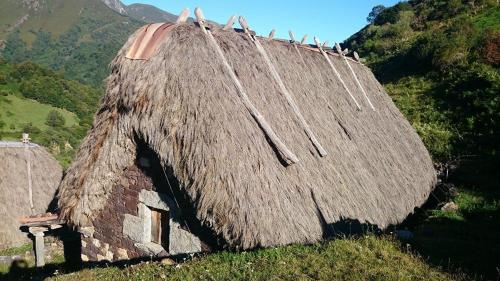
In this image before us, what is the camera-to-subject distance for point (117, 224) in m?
7.97

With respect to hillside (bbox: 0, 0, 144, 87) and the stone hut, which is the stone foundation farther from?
hillside (bbox: 0, 0, 144, 87)

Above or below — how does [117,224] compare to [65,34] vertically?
below

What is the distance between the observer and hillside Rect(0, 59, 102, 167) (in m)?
36.6

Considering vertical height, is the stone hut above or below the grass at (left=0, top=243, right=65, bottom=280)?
above

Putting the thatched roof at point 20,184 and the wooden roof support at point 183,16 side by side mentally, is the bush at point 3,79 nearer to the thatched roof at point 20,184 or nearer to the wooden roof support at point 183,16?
the thatched roof at point 20,184

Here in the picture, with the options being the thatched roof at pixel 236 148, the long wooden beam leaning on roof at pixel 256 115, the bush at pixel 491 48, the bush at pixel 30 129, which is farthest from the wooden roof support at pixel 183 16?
the bush at pixel 30 129

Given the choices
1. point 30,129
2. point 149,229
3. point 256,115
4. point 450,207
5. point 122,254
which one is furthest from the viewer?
point 30,129

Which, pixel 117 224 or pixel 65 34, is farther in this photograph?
pixel 65 34

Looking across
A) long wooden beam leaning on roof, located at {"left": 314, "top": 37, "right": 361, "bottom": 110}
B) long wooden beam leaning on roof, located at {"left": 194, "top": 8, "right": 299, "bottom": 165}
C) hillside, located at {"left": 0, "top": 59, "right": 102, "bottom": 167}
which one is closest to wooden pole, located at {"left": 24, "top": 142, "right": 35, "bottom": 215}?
long wooden beam leaning on roof, located at {"left": 194, "top": 8, "right": 299, "bottom": 165}

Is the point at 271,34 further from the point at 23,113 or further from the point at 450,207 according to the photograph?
the point at 23,113

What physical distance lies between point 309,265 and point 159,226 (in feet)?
11.3

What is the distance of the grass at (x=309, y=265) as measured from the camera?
5.05 m

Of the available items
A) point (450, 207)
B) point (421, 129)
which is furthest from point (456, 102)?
point (450, 207)

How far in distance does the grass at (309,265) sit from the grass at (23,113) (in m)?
36.2
